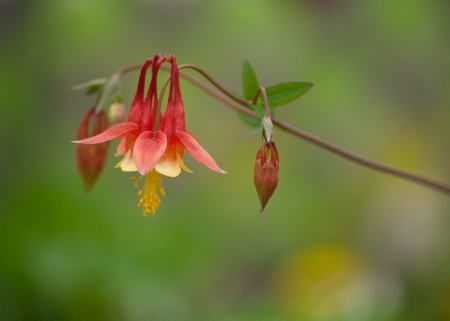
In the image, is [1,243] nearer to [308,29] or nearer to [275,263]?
[275,263]

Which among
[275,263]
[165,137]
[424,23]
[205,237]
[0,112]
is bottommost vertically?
[275,263]

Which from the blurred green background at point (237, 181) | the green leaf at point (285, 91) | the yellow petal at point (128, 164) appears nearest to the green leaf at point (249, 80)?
the green leaf at point (285, 91)

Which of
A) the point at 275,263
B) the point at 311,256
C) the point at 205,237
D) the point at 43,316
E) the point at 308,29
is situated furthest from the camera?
the point at 308,29

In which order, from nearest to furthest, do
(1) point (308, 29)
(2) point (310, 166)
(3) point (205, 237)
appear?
1. (3) point (205, 237)
2. (2) point (310, 166)
3. (1) point (308, 29)

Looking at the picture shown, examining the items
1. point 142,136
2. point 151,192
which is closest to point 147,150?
point 142,136

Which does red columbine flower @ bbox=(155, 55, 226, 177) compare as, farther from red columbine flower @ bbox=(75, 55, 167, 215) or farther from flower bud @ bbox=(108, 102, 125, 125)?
flower bud @ bbox=(108, 102, 125, 125)

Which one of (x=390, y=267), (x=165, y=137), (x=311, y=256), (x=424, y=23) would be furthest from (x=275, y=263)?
(x=165, y=137)

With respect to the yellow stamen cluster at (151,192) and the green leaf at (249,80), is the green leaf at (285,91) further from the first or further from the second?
the yellow stamen cluster at (151,192)

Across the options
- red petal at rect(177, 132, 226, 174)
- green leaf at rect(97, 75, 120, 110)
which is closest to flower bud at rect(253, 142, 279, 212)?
red petal at rect(177, 132, 226, 174)
